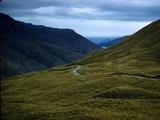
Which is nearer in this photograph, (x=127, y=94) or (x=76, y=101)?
(x=76, y=101)

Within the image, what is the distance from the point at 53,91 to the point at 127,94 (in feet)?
96.4

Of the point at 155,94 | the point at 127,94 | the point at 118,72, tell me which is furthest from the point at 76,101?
the point at 118,72

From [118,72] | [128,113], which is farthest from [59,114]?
[118,72]

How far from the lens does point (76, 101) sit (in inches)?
4289

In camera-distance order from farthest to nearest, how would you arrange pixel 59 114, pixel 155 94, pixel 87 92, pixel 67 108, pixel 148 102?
pixel 87 92 → pixel 155 94 → pixel 148 102 → pixel 67 108 → pixel 59 114

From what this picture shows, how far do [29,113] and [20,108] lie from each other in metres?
9.98

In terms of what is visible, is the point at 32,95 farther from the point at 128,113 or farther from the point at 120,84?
the point at 128,113

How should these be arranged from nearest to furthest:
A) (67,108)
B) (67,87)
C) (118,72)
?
(67,108) < (67,87) < (118,72)

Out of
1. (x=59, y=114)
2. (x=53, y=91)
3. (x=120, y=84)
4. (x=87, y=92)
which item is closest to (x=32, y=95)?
(x=53, y=91)

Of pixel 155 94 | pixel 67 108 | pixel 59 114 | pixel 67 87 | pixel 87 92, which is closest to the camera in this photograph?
pixel 59 114

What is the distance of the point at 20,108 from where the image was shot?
4060 inches

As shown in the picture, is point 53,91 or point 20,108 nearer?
point 20,108

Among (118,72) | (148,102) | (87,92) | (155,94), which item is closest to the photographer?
(148,102)

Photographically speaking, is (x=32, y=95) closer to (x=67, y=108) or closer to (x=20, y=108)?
(x=20, y=108)
